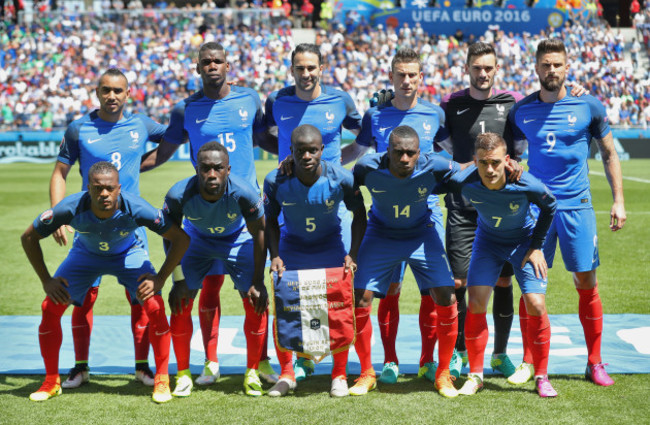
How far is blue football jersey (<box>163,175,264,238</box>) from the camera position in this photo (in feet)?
16.8

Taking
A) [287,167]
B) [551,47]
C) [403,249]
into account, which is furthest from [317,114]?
[551,47]

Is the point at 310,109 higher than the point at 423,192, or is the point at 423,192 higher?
the point at 310,109

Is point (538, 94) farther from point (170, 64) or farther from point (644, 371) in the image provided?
point (170, 64)

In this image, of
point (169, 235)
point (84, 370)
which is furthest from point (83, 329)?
point (169, 235)

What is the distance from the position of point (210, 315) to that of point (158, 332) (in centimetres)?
57

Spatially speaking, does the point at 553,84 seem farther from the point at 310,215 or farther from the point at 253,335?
the point at 253,335

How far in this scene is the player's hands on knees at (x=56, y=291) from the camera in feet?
16.8

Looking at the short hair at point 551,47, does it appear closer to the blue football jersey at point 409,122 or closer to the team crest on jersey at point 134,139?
the blue football jersey at point 409,122

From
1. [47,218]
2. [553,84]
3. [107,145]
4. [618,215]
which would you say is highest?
[553,84]

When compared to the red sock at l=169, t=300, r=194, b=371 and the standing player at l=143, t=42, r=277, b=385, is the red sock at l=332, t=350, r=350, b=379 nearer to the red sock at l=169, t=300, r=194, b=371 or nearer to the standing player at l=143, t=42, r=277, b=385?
the standing player at l=143, t=42, r=277, b=385

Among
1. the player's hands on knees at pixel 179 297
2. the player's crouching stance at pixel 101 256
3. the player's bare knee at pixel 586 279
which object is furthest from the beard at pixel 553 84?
the player's hands on knees at pixel 179 297

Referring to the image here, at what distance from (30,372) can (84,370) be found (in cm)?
52

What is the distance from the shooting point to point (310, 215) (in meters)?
5.23

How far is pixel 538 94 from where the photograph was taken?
5605 mm
